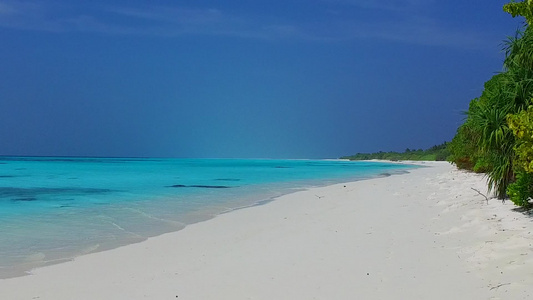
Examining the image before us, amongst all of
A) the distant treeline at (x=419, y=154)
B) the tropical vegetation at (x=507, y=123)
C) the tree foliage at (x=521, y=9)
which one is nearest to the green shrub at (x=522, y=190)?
the tropical vegetation at (x=507, y=123)

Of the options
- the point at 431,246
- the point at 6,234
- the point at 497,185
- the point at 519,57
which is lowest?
the point at 6,234

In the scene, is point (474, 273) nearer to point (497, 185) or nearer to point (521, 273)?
point (521, 273)

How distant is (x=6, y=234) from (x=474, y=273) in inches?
390

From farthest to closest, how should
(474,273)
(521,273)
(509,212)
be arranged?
(509,212) → (474,273) → (521,273)

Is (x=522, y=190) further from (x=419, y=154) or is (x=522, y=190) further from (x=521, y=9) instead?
(x=419, y=154)

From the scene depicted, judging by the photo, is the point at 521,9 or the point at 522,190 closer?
the point at 521,9

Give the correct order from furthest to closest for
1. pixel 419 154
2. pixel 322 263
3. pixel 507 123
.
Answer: pixel 419 154
pixel 507 123
pixel 322 263

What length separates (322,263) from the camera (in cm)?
673

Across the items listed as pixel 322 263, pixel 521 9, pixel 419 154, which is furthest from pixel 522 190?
pixel 419 154

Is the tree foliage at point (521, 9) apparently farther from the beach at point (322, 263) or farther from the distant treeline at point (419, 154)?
the distant treeline at point (419, 154)

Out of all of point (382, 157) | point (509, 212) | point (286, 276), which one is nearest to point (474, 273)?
point (286, 276)

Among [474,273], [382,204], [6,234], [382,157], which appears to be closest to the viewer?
[474,273]

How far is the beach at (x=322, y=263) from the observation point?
5.45 metres

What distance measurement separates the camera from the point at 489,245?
6.91 metres
